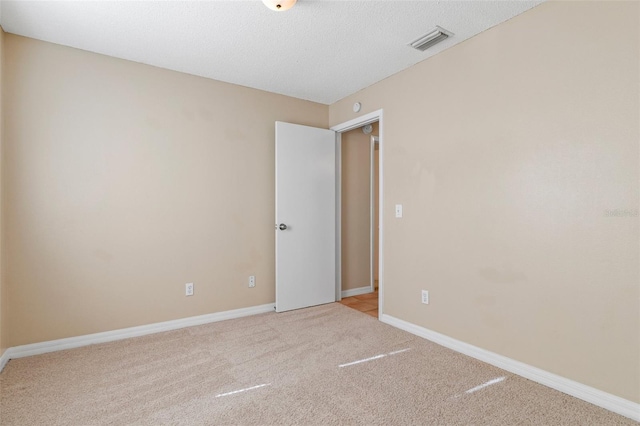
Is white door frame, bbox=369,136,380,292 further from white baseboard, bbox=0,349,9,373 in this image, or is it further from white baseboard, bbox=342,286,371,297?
white baseboard, bbox=0,349,9,373

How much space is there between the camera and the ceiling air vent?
2.31m

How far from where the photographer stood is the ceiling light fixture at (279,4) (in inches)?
73.9

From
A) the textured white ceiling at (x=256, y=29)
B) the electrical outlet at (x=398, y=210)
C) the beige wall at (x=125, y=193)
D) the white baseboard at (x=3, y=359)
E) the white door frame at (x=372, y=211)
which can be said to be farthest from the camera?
the white door frame at (x=372, y=211)

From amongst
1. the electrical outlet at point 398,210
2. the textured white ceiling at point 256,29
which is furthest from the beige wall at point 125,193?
the electrical outlet at point 398,210

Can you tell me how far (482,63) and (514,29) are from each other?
265mm

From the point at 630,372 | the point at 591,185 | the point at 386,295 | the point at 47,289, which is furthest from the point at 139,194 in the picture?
the point at 630,372

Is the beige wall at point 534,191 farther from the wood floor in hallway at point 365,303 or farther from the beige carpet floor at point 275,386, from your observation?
the wood floor in hallway at point 365,303

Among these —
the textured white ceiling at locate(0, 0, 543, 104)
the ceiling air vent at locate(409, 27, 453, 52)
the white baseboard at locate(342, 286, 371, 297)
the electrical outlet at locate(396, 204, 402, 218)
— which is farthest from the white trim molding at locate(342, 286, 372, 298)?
the ceiling air vent at locate(409, 27, 453, 52)

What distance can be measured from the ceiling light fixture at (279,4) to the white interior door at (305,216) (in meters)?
1.54

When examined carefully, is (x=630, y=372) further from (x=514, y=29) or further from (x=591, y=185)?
(x=514, y=29)

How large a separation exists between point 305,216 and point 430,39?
6.85 feet

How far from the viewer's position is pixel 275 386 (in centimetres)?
199

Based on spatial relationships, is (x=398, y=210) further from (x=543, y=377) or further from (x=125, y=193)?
(x=125, y=193)

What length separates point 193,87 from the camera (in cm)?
308
